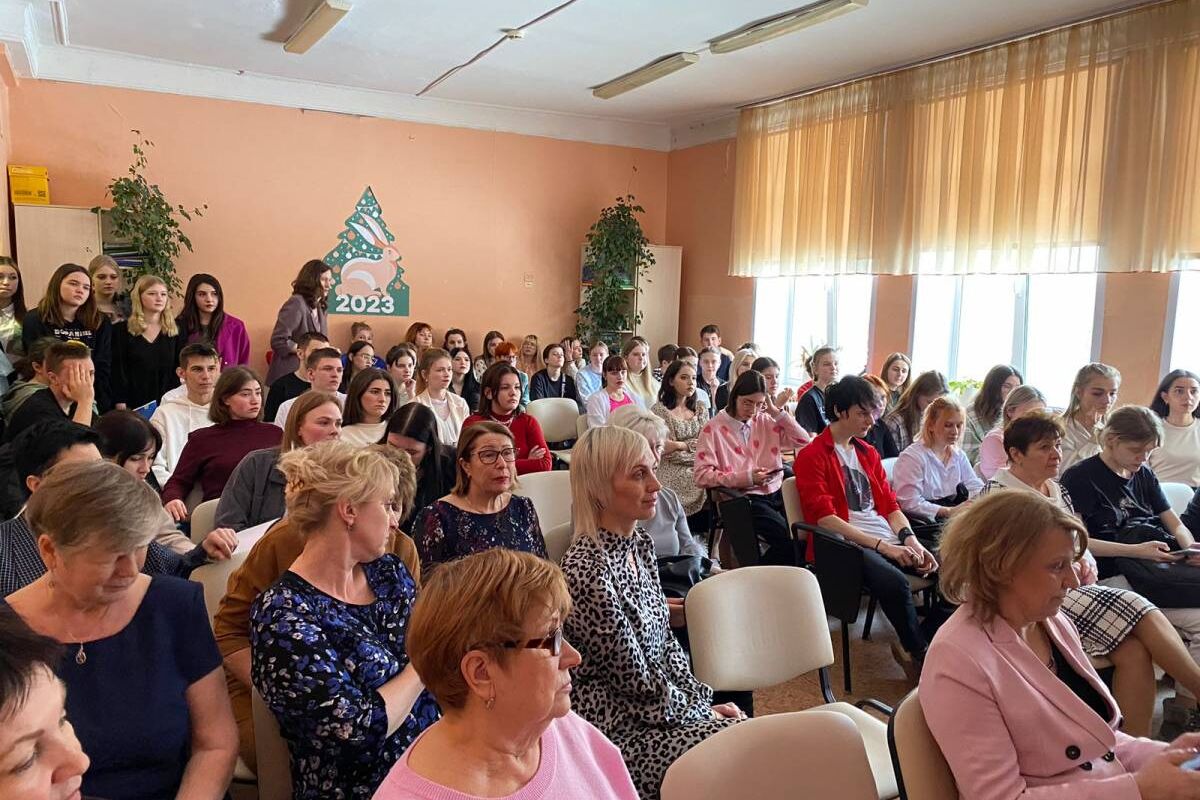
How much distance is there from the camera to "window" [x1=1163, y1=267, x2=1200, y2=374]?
5.40 m

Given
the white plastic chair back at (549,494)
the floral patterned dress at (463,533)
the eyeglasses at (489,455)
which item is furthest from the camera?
the white plastic chair back at (549,494)

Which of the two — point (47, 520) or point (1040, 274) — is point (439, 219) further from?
point (47, 520)

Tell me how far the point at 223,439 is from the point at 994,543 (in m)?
3.14

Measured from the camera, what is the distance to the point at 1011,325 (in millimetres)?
6547

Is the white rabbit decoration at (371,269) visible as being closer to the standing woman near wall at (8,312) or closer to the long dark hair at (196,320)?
the long dark hair at (196,320)

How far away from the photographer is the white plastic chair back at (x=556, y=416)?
657cm

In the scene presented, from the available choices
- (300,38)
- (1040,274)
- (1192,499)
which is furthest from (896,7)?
A: (300,38)

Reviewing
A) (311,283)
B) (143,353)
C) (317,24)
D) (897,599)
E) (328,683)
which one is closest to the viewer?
(328,683)

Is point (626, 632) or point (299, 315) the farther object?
point (299, 315)

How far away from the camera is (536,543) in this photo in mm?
3043

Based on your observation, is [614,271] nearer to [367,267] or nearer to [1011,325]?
[367,267]

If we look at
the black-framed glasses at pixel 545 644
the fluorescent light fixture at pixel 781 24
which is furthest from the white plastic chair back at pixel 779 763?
the fluorescent light fixture at pixel 781 24

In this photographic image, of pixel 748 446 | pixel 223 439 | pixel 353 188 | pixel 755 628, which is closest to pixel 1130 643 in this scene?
pixel 755 628

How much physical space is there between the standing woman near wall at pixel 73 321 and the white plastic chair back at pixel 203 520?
2.40 meters
